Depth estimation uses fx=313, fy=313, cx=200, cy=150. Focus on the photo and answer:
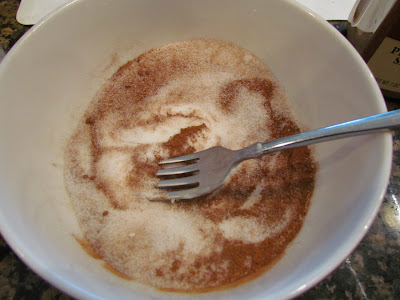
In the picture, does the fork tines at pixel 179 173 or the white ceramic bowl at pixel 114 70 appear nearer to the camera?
the white ceramic bowl at pixel 114 70

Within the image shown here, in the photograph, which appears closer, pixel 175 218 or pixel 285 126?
pixel 175 218

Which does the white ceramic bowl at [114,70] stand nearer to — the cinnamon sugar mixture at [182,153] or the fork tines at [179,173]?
the cinnamon sugar mixture at [182,153]

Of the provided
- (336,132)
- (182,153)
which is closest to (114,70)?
(182,153)

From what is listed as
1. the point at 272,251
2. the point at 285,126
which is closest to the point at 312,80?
the point at 285,126

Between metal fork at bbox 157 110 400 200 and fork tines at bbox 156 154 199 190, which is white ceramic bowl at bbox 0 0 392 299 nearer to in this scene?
metal fork at bbox 157 110 400 200

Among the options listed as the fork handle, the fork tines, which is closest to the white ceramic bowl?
the fork handle

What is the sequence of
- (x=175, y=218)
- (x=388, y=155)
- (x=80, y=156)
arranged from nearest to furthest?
(x=388, y=155) → (x=175, y=218) → (x=80, y=156)

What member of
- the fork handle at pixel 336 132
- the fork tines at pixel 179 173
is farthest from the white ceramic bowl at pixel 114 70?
the fork tines at pixel 179 173

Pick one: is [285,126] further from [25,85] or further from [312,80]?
[25,85]

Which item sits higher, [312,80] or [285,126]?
[312,80]
